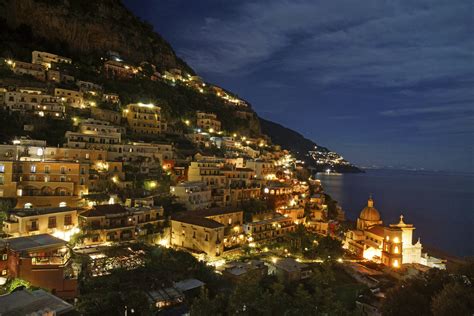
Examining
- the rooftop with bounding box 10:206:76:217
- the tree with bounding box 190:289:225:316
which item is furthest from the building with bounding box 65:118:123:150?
the tree with bounding box 190:289:225:316

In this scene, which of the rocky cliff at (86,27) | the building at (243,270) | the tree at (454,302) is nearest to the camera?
the tree at (454,302)

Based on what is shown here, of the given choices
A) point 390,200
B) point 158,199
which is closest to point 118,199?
point 158,199

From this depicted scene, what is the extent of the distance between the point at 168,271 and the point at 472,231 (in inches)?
2834

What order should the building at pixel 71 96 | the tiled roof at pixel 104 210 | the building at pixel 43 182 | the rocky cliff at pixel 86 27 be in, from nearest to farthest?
the tiled roof at pixel 104 210 < the building at pixel 43 182 < the building at pixel 71 96 < the rocky cliff at pixel 86 27

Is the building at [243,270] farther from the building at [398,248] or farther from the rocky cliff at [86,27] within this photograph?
the rocky cliff at [86,27]

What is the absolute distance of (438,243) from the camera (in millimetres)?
62750

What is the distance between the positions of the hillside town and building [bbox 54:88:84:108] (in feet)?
0.46

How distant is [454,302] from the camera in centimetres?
1706

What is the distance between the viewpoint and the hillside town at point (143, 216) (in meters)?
21.5

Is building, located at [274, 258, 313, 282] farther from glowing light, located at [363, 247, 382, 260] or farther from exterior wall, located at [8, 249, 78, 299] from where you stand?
exterior wall, located at [8, 249, 78, 299]

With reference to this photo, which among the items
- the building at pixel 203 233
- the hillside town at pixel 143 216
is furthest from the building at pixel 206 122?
the building at pixel 203 233

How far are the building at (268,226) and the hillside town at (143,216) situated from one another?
0.17 metres

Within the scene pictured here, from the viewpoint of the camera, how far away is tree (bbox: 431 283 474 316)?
1689cm

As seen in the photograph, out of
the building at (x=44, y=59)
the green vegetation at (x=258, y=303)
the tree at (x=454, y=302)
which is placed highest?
the building at (x=44, y=59)
